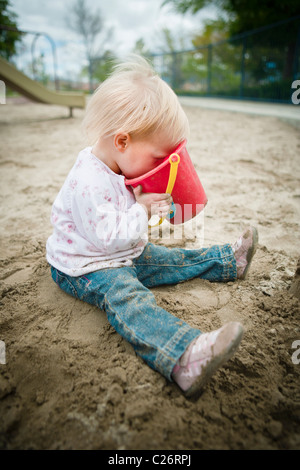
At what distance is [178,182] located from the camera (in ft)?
3.92

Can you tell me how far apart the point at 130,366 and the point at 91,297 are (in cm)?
34

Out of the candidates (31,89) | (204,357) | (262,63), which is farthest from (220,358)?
(262,63)

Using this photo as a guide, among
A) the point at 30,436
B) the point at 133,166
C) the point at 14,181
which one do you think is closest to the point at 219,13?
the point at 14,181

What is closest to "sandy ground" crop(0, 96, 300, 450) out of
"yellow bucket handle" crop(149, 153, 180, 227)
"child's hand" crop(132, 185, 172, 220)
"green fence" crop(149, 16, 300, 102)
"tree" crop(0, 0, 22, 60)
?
"child's hand" crop(132, 185, 172, 220)

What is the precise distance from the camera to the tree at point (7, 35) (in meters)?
10.0

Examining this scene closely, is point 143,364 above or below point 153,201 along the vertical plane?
below

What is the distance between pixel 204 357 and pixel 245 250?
683 mm

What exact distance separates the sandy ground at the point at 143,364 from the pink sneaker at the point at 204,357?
0.05 m

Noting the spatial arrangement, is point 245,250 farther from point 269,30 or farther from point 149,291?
point 269,30

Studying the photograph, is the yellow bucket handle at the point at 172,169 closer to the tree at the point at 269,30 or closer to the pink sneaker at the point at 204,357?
the pink sneaker at the point at 204,357

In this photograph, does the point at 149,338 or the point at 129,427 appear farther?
the point at 149,338

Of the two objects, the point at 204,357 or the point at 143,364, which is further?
the point at 143,364
